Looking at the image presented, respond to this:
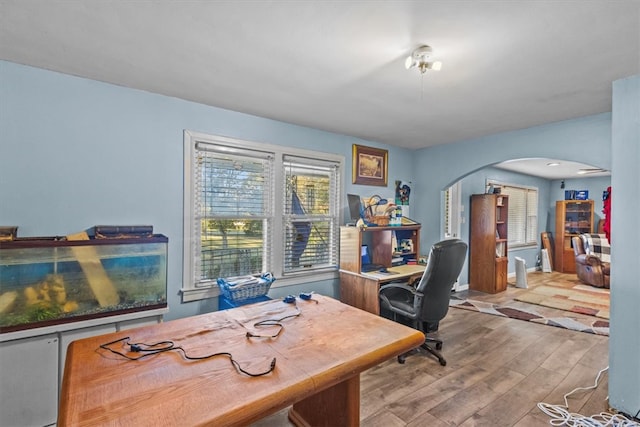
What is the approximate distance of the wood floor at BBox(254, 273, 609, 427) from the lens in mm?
2010

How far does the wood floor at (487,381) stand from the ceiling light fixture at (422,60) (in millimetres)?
2326

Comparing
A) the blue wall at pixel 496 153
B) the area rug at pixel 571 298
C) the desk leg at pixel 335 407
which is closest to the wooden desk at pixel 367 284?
the blue wall at pixel 496 153

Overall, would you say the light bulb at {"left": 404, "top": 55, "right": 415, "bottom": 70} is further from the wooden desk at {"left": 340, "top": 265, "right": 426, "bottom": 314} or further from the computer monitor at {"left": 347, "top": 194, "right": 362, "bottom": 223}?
the wooden desk at {"left": 340, "top": 265, "right": 426, "bottom": 314}

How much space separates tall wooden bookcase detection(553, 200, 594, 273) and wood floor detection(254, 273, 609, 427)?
4.66 m

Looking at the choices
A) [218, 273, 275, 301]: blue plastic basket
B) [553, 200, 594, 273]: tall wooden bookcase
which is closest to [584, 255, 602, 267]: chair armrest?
[553, 200, 594, 273]: tall wooden bookcase

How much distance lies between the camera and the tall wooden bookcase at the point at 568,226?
7.02 m

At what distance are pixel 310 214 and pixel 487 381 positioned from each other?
2291 mm

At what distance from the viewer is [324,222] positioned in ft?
11.8

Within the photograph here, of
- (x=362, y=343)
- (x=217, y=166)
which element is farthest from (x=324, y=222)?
(x=362, y=343)

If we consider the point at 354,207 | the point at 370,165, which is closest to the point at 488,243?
the point at 370,165

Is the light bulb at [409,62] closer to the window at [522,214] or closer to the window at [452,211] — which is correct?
the window at [452,211]

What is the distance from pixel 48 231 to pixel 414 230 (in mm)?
3788

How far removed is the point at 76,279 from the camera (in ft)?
6.23

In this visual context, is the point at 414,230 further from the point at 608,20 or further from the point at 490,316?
the point at 608,20
